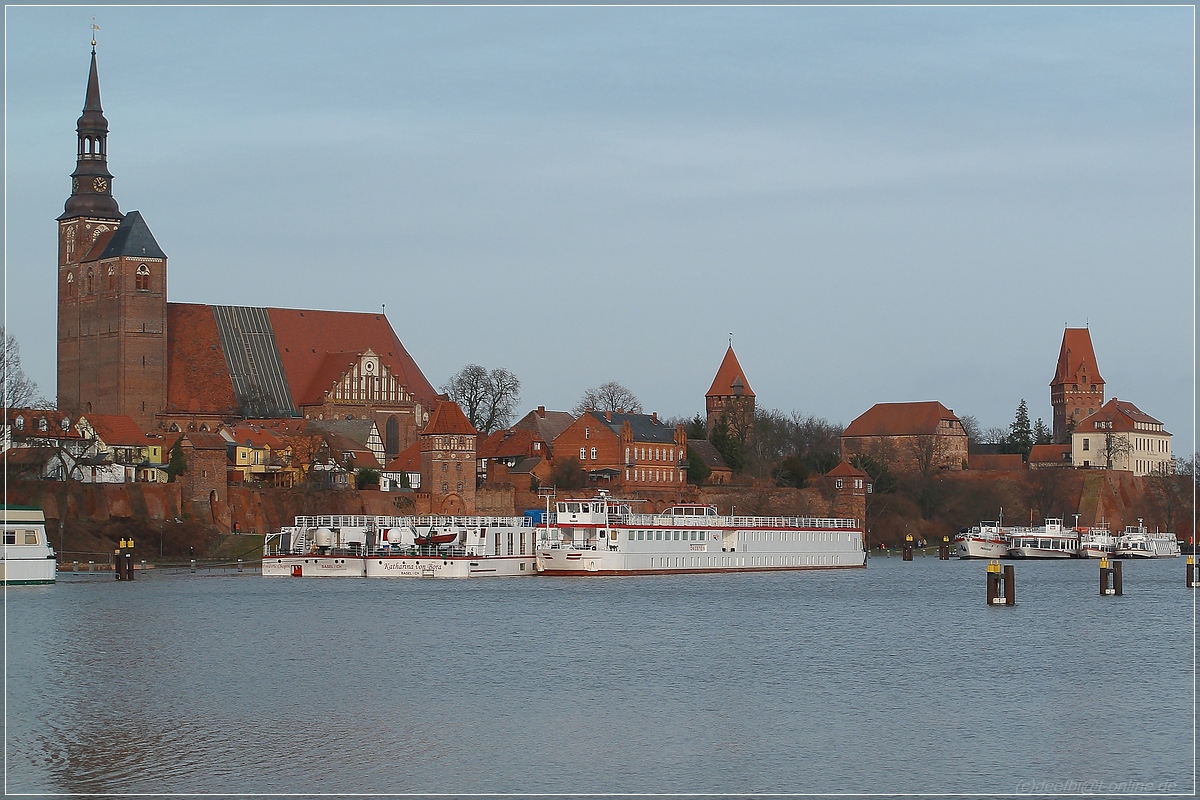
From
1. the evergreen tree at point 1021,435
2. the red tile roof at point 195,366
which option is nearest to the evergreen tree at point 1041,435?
the evergreen tree at point 1021,435

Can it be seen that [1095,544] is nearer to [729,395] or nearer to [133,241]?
[729,395]

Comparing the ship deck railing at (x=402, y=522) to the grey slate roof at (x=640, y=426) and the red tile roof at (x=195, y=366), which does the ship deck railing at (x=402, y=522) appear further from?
the grey slate roof at (x=640, y=426)

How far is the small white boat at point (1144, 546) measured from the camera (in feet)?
327

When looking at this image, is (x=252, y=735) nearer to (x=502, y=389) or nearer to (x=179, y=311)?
(x=179, y=311)

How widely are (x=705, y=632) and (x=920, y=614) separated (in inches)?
355

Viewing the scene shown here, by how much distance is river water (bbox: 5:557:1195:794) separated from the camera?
23.8 m

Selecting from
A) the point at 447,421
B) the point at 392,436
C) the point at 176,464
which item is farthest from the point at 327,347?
the point at 176,464

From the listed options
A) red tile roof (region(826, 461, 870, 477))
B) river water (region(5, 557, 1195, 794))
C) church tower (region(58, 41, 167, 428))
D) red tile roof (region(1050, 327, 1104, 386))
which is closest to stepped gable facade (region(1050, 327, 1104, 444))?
red tile roof (region(1050, 327, 1104, 386))

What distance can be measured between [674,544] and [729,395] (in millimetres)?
50734

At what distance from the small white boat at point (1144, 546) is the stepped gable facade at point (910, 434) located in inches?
761

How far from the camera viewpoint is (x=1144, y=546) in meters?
100

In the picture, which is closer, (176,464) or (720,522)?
(720,522)

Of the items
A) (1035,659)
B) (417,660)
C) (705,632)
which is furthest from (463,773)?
(705,632)

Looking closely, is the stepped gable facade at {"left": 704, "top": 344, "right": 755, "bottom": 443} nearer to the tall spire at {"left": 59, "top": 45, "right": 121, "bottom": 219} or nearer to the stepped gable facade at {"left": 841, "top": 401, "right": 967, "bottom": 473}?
the stepped gable facade at {"left": 841, "top": 401, "right": 967, "bottom": 473}
